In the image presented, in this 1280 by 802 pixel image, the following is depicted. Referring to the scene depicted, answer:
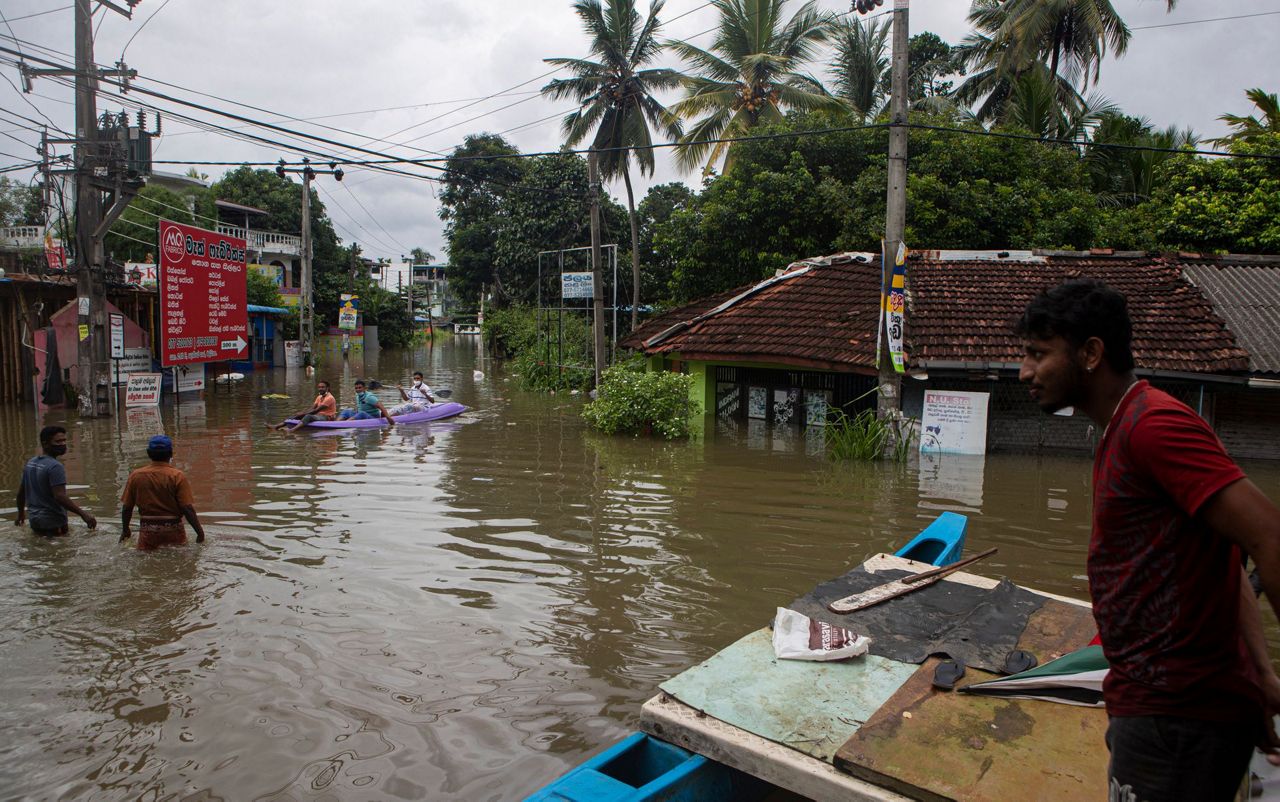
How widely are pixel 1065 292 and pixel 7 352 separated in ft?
81.7

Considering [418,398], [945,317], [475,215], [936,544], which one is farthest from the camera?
[475,215]

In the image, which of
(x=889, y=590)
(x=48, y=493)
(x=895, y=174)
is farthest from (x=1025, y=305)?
(x=48, y=493)

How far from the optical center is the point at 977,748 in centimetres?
370

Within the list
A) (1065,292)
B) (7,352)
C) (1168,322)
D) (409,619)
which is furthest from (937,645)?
(7,352)

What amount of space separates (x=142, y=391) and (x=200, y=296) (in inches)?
156

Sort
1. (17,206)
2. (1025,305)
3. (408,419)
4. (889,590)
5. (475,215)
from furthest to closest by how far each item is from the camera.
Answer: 1. (475,215)
2. (17,206)
3. (408,419)
4. (1025,305)
5. (889,590)

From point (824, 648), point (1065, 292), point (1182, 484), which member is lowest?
point (824, 648)

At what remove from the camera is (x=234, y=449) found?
1550 cm

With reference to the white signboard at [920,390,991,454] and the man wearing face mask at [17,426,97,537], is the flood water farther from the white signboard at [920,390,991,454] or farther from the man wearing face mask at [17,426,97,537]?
the white signboard at [920,390,991,454]

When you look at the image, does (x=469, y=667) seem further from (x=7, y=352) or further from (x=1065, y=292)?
(x=7, y=352)

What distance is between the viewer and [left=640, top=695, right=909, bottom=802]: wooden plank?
11.6ft

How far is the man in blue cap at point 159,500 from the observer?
813 cm

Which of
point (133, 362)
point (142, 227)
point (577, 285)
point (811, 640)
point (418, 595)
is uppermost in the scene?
point (142, 227)

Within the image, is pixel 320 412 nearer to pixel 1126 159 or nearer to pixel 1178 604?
pixel 1178 604
